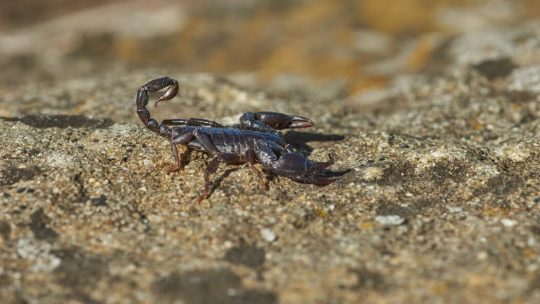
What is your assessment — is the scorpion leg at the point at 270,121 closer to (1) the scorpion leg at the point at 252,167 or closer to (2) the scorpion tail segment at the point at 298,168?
(1) the scorpion leg at the point at 252,167

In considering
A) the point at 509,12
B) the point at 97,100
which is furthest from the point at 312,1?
the point at 97,100

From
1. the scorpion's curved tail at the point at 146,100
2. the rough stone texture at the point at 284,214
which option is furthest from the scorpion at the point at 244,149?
the rough stone texture at the point at 284,214

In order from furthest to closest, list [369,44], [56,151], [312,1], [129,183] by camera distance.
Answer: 1. [312,1]
2. [369,44]
3. [56,151]
4. [129,183]

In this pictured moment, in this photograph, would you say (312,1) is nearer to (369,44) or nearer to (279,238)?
(369,44)

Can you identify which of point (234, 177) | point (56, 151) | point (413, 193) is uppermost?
point (56, 151)

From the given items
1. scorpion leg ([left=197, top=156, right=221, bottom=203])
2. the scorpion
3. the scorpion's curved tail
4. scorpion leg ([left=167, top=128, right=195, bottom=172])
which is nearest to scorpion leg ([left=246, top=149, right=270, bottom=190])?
the scorpion

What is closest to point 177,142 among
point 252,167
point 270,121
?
point 252,167
